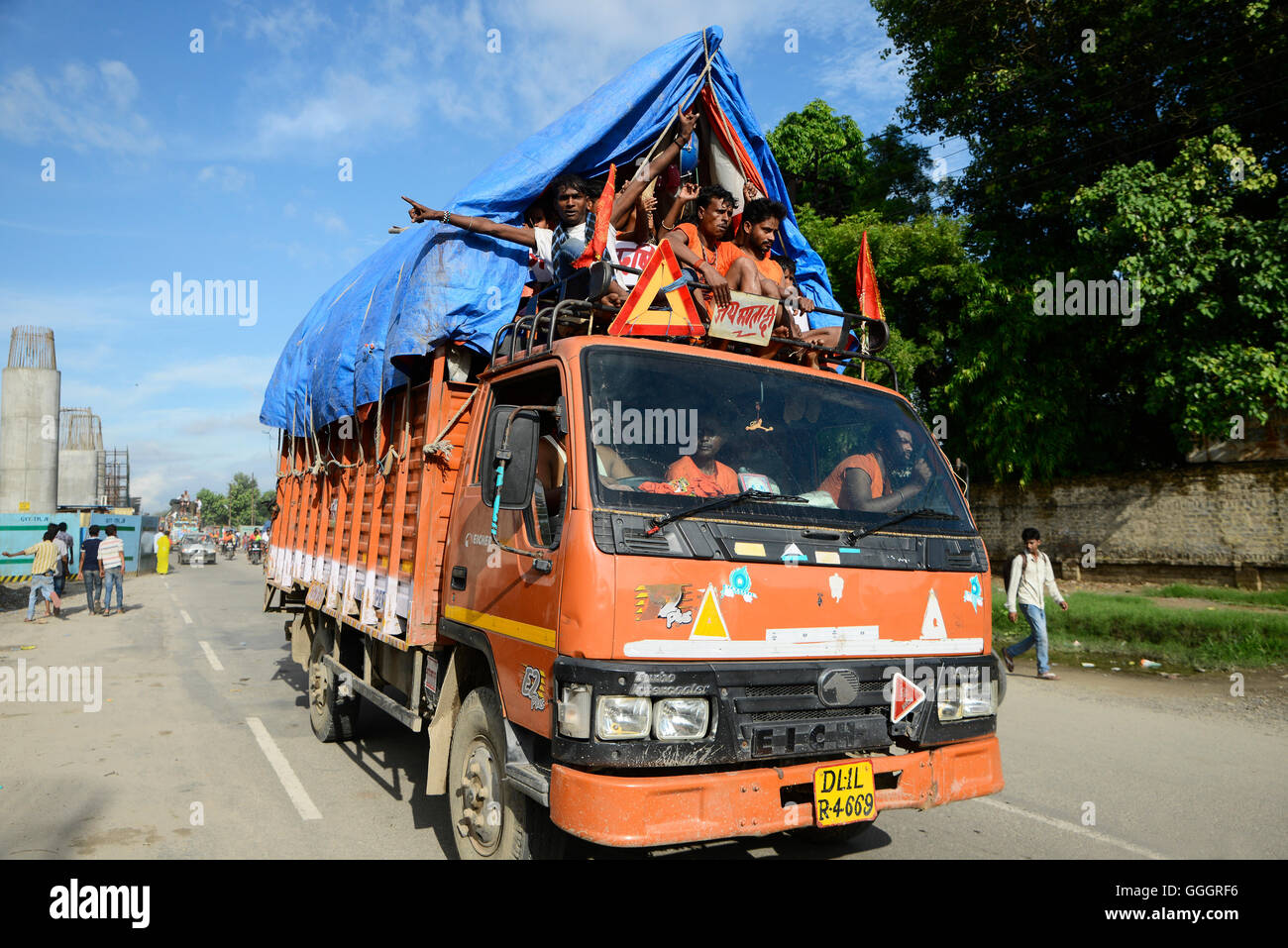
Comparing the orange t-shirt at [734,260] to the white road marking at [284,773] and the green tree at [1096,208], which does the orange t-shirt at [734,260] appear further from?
the green tree at [1096,208]

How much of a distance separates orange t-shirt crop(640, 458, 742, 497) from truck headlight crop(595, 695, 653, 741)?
77 centimetres

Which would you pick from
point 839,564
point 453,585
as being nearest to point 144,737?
point 453,585

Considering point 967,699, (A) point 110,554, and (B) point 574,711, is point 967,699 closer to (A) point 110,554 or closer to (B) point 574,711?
(B) point 574,711

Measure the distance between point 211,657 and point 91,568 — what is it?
22.9 feet

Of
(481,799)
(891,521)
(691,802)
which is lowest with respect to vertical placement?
(481,799)

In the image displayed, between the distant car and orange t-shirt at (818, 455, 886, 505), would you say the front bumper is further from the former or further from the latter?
the distant car

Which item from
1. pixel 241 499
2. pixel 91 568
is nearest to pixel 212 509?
pixel 241 499

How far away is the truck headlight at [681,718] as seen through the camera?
2.88 m

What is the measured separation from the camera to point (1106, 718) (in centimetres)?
785

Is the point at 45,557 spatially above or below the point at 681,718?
below

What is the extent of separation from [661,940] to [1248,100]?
16486 millimetres

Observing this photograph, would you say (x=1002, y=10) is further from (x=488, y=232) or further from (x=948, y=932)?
(x=948, y=932)

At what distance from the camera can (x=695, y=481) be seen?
129 inches

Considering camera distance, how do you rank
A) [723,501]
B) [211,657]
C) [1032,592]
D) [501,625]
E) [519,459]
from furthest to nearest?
[211,657], [1032,592], [501,625], [519,459], [723,501]
